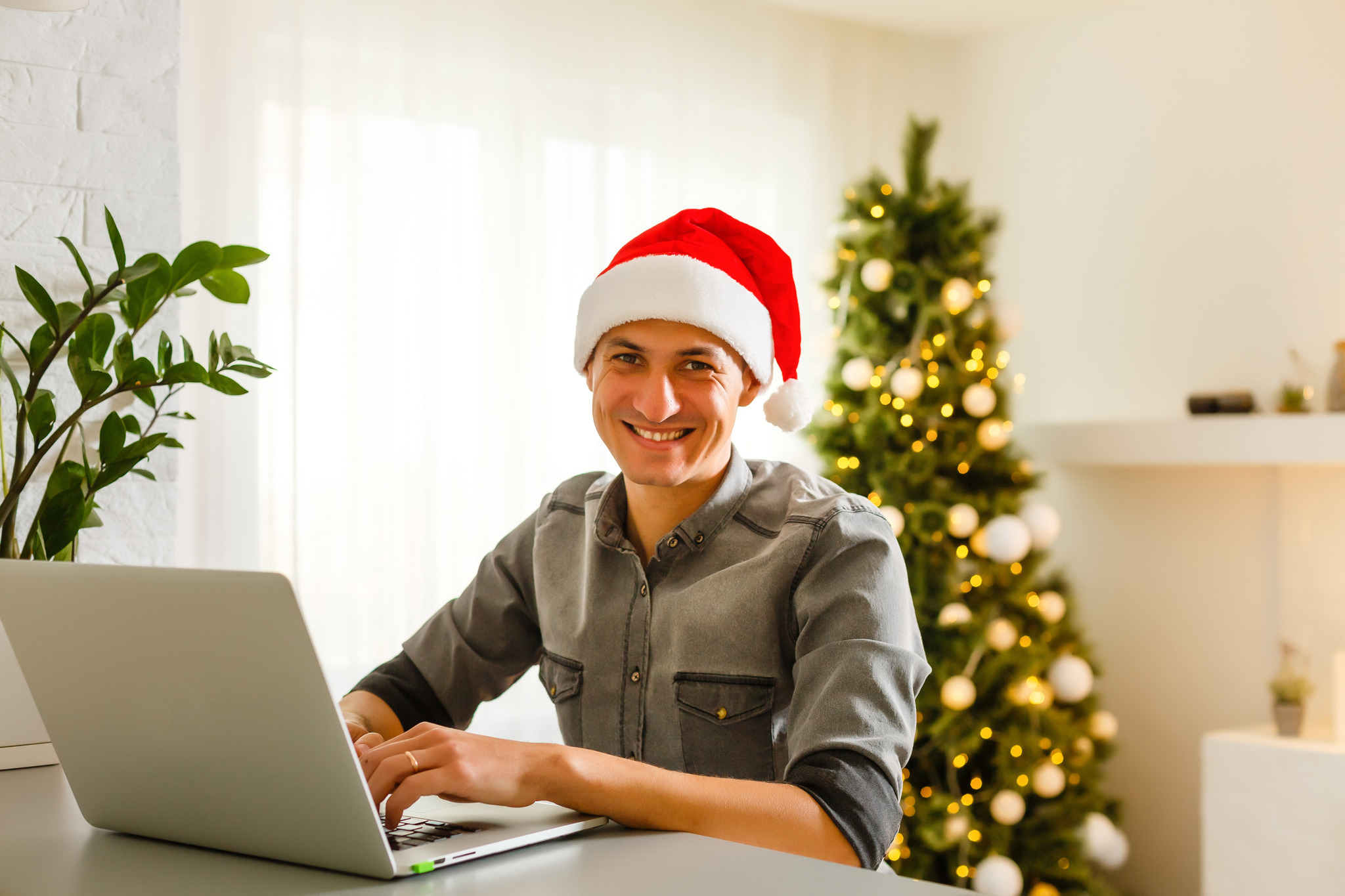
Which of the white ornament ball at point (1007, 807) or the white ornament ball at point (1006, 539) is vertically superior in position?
the white ornament ball at point (1006, 539)

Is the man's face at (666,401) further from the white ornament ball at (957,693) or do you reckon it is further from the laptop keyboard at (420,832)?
the white ornament ball at (957,693)

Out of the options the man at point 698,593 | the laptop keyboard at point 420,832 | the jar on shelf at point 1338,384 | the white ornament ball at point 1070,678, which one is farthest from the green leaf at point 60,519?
the jar on shelf at point 1338,384

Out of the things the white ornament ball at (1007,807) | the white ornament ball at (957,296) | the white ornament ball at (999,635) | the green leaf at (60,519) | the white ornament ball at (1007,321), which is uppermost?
the white ornament ball at (957,296)

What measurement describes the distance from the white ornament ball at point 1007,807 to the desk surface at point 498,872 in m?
2.58

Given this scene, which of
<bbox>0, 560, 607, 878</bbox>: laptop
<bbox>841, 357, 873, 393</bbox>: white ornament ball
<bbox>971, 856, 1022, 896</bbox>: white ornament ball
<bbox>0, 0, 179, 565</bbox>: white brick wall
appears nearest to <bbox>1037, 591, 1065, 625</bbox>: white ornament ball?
<bbox>971, 856, 1022, 896</bbox>: white ornament ball

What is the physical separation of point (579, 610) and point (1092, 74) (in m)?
3.09

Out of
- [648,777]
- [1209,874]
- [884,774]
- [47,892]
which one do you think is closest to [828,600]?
[884,774]

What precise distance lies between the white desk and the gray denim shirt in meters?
2.09

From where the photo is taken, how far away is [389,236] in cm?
319

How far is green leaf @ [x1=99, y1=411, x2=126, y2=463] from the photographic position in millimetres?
1709

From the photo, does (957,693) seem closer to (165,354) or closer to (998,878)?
(998,878)

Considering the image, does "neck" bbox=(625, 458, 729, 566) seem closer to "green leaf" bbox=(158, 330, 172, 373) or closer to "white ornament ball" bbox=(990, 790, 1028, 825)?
"green leaf" bbox=(158, 330, 172, 373)

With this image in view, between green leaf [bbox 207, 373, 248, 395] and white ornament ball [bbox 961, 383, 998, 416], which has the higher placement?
white ornament ball [bbox 961, 383, 998, 416]

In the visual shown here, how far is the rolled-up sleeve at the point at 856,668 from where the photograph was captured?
1.17 metres
